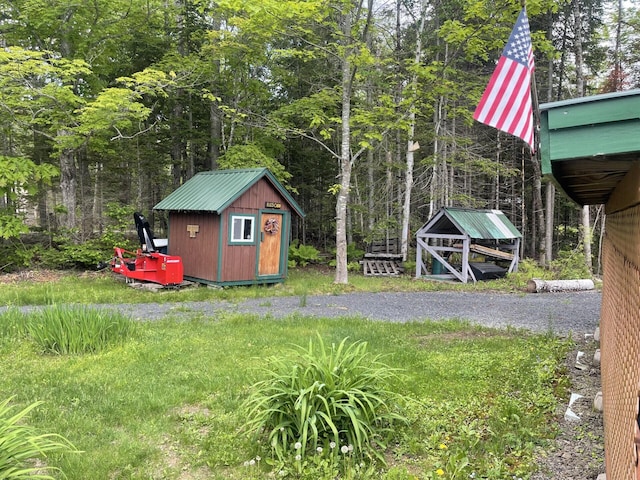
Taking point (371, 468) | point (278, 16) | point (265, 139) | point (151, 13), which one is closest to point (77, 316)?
point (371, 468)

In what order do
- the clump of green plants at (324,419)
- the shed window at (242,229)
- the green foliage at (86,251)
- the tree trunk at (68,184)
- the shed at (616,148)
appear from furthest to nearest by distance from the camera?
the tree trunk at (68,184)
the green foliage at (86,251)
the shed window at (242,229)
the clump of green plants at (324,419)
the shed at (616,148)

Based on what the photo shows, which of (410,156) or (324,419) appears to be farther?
(410,156)

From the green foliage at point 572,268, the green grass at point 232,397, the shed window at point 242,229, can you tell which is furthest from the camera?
the green foliage at point 572,268

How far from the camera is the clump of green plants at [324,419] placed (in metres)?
2.95

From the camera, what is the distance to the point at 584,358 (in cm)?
534

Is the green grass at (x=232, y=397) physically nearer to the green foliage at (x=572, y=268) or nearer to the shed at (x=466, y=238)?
the shed at (x=466, y=238)

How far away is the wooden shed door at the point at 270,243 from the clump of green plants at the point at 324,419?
885cm

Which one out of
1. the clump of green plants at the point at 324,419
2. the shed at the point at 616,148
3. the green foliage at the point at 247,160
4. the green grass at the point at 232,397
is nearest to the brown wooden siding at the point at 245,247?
the green foliage at the point at 247,160

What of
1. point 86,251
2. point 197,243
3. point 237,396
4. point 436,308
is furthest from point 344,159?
point 237,396

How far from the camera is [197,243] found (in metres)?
12.0

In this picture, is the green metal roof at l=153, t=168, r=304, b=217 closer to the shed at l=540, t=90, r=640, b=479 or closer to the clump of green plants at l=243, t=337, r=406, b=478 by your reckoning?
the clump of green plants at l=243, t=337, r=406, b=478

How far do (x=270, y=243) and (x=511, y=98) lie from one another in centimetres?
883

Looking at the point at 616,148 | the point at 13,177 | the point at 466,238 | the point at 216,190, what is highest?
the point at 13,177

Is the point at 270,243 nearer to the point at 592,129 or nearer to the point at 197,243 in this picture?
the point at 197,243
